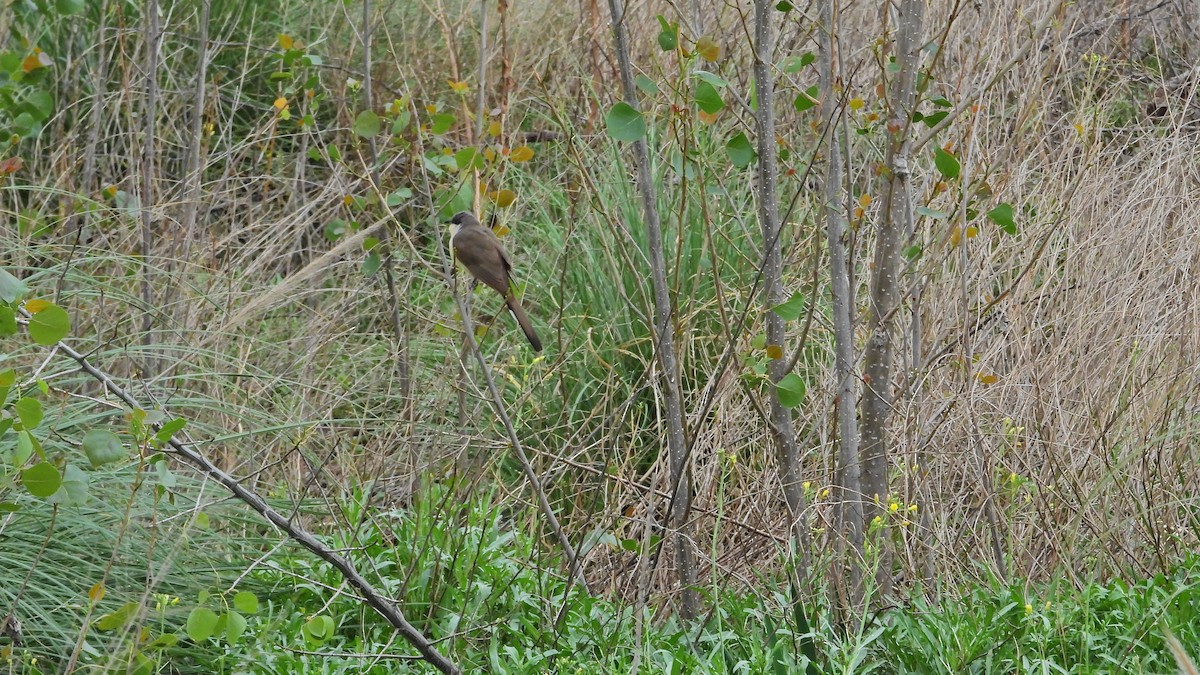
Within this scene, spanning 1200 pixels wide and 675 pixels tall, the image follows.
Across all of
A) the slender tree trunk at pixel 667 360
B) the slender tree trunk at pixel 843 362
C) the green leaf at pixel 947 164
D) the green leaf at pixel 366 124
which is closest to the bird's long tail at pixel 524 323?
the slender tree trunk at pixel 667 360

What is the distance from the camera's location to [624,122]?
7.77 feet

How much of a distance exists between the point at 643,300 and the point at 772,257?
1.14 meters

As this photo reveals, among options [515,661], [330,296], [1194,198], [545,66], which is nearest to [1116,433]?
[1194,198]

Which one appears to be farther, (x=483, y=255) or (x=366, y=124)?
(x=483, y=255)

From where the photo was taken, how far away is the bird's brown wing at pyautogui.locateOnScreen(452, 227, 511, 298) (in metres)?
3.43

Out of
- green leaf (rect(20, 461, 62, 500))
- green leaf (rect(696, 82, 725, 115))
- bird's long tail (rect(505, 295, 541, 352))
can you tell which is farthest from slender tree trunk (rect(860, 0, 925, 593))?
green leaf (rect(20, 461, 62, 500))

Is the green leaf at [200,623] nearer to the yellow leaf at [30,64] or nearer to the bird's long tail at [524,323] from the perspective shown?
the yellow leaf at [30,64]

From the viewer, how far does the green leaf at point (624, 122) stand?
234 cm

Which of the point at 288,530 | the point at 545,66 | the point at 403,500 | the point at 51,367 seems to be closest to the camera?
the point at 288,530

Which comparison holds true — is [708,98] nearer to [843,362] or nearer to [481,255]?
[843,362]

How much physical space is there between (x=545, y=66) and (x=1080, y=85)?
256cm

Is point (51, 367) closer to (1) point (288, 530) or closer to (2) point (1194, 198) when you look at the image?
(1) point (288, 530)

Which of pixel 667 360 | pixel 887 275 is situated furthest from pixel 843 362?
pixel 667 360

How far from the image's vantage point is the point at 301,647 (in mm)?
2926
